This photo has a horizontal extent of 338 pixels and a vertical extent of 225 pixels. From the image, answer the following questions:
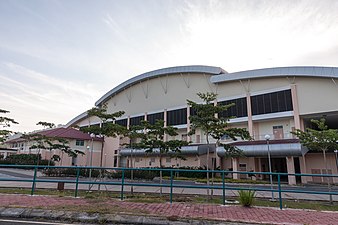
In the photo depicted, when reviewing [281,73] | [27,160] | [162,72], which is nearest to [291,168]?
[281,73]

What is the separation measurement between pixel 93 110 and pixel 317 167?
23924 mm

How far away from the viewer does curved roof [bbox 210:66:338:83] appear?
24594 millimetres

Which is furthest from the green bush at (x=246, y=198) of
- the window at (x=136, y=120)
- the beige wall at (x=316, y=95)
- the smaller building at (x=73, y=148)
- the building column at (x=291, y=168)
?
the window at (x=136, y=120)

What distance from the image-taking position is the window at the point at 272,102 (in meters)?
26.9

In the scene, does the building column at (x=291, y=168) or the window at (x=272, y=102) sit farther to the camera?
the window at (x=272, y=102)

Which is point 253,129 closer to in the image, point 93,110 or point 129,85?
point 93,110

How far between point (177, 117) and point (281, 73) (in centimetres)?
1583

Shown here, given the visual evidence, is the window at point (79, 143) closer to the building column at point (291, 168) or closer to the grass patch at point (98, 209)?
the building column at point (291, 168)

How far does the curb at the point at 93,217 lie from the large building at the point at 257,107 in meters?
11.8

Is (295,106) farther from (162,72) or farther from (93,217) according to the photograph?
(93,217)

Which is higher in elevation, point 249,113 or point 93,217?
point 249,113

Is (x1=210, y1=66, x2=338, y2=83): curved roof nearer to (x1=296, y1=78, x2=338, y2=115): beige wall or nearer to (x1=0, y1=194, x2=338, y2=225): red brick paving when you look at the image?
(x1=296, y1=78, x2=338, y2=115): beige wall

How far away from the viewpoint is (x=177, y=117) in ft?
120

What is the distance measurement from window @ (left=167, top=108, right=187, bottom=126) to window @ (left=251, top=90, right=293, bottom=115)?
33.9ft
